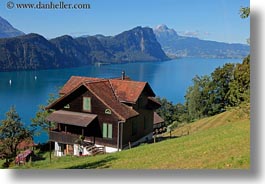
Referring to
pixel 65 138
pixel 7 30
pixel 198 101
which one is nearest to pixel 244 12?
pixel 7 30

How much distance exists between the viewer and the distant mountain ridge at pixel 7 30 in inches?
325

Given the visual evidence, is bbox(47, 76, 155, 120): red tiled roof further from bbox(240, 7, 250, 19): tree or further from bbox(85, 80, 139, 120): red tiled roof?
bbox(240, 7, 250, 19): tree

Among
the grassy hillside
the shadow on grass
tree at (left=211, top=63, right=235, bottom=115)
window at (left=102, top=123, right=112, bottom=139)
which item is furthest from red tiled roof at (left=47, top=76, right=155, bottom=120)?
tree at (left=211, top=63, right=235, bottom=115)

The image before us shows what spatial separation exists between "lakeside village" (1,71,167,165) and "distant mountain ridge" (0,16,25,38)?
2.36 meters

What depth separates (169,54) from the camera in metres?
11.8

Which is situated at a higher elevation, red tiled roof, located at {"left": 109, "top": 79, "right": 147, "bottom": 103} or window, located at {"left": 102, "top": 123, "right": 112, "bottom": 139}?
red tiled roof, located at {"left": 109, "top": 79, "right": 147, "bottom": 103}

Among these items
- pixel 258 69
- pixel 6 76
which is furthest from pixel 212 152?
pixel 6 76

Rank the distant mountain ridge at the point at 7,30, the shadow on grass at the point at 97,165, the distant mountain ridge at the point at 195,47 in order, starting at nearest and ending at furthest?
the shadow on grass at the point at 97,165
the distant mountain ridge at the point at 7,30
the distant mountain ridge at the point at 195,47

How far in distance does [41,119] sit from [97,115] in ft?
13.7

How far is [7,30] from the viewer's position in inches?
374

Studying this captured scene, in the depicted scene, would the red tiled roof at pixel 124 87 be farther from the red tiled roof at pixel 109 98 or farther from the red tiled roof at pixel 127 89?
the red tiled roof at pixel 109 98

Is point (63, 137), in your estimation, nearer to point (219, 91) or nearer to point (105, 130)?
point (105, 130)

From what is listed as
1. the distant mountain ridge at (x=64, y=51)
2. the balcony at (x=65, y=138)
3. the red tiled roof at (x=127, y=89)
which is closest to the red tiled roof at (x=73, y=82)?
A: the distant mountain ridge at (x=64, y=51)

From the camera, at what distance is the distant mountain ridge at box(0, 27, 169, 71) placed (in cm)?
1021
